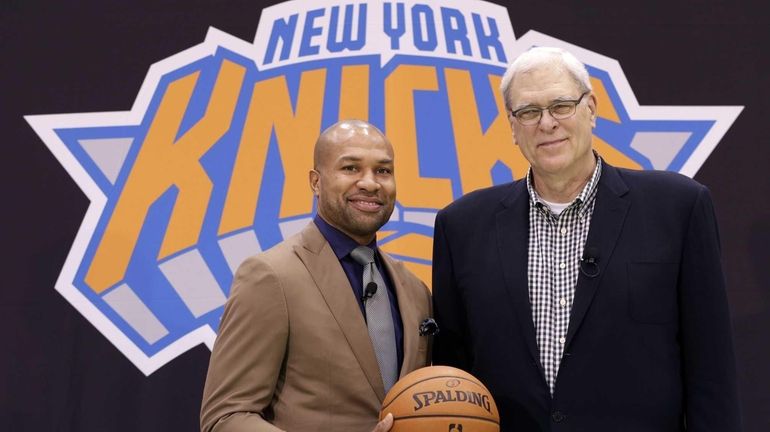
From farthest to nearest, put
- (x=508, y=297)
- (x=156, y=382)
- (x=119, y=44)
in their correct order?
(x=119, y=44), (x=156, y=382), (x=508, y=297)

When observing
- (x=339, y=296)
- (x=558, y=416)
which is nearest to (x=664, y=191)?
(x=558, y=416)

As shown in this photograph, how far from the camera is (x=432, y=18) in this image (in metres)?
3.63

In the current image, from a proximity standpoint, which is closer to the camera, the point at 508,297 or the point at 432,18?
the point at 508,297

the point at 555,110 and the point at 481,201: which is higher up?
the point at 555,110

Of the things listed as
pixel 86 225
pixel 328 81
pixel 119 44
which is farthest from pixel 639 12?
pixel 86 225

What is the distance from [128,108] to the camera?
366 centimetres

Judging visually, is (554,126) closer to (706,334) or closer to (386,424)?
(706,334)

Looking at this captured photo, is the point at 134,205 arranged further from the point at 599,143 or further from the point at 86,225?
the point at 599,143

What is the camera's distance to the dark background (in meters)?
3.44

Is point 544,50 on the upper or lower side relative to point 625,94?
lower

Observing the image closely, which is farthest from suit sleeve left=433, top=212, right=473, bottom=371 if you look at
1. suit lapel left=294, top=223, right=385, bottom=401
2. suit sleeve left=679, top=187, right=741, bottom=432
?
suit sleeve left=679, top=187, right=741, bottom=432

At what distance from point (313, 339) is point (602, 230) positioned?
2.69 ft

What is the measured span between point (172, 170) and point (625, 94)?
215 centimetres

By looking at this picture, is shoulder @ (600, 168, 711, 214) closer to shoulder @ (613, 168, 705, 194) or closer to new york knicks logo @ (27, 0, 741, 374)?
shoulder @ (613, 168, 705, 194)
